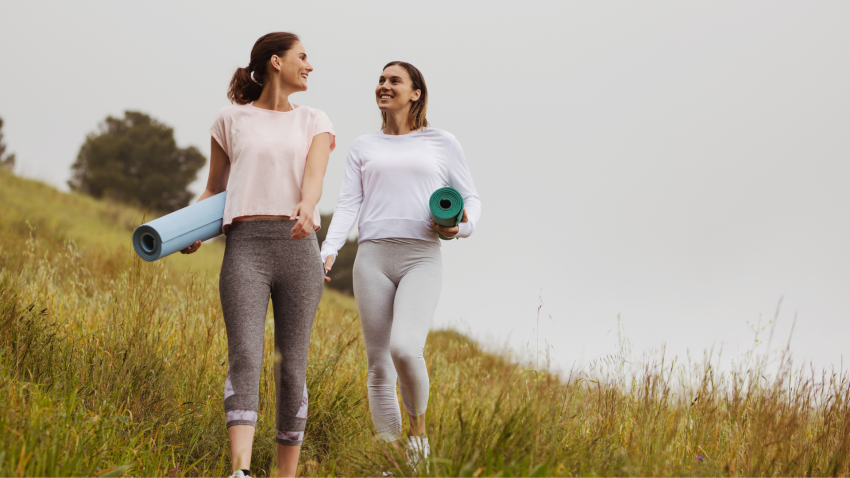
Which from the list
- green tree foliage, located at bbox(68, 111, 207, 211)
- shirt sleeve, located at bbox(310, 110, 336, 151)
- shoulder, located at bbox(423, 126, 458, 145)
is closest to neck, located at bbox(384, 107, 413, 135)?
shoulder, located at bbox(423, 126, 458, 145)

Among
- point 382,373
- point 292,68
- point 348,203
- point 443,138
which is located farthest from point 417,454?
point 292,68

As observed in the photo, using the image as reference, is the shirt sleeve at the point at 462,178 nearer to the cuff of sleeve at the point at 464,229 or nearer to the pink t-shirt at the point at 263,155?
the cuff of sleeve at the point at 464,229

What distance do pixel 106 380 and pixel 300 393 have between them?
1432mm

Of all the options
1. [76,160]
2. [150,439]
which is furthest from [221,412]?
[76,160]

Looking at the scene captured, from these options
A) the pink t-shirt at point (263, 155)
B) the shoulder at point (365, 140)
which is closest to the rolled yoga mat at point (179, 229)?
the pink t-shirt at point (263, 155)

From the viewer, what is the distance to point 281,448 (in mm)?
2963

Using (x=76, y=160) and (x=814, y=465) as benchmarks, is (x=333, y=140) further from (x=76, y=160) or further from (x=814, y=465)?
(x=76, y=160)

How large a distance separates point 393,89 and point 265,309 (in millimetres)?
1549

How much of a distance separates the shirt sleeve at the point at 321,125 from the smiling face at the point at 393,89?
1.79ft

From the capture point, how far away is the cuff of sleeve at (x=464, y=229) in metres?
3.36

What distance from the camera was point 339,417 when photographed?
12.7ft

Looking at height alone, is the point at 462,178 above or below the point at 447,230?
above

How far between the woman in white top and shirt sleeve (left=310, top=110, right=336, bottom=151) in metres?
0.43

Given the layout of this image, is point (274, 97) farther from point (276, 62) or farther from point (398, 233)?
point (398, 233)
